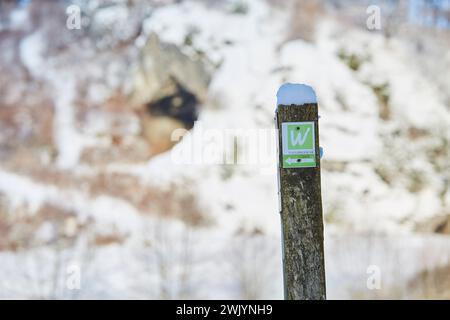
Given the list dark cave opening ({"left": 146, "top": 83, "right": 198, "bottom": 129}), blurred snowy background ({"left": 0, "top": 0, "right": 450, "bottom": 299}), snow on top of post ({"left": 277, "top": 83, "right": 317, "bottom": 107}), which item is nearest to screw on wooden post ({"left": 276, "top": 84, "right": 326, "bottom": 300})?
snow on top of post ({"left": 277, "top": 83, "right": 317, "bottom": 107})

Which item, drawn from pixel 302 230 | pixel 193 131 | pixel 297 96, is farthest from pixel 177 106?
pixel 302 230

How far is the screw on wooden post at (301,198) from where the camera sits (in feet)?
7.61

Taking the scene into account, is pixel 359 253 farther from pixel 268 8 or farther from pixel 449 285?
pixel 268 8

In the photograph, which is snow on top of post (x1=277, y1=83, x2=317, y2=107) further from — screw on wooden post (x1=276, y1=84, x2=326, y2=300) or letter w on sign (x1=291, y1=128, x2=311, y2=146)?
letter w on sign (x1=291, y1=128, x2=311, y2=146)

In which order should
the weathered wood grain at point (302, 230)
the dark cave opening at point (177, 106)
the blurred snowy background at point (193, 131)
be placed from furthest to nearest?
the dark cave opening at point (177, 106) < the blurred snowy background at point (193, 131) < the weathered wood grain at point (302, 230)

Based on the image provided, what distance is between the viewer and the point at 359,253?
11367mm

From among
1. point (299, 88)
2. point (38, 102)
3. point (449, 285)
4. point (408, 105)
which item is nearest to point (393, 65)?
point (408, 105)

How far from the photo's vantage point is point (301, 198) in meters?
2.34

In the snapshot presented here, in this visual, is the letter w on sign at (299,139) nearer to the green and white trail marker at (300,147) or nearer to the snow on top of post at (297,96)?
the green and white trail marker at (300,147)

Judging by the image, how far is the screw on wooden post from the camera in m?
2.32

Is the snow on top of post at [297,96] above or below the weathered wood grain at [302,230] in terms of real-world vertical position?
above

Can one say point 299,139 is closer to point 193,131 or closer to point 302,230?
point 302,230

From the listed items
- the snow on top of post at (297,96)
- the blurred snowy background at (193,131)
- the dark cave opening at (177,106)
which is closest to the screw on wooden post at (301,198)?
the snow on top of post at (297,96)

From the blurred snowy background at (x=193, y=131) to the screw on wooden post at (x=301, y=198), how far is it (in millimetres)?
8245
